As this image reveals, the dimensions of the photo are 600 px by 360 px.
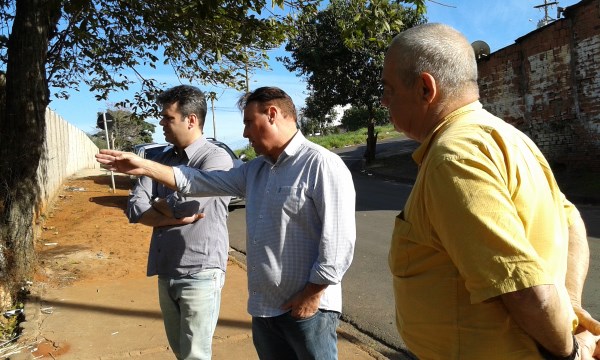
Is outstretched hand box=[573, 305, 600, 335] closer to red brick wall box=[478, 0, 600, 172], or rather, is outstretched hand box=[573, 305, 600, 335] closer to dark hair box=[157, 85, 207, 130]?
dark hair box=[157, 85, 207, 130]

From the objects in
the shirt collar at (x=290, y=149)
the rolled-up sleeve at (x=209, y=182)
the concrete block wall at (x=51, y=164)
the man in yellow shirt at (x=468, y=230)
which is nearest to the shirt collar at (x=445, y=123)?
the man in yellow shirt at (x=468, y=230)

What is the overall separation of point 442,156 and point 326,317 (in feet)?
4.30

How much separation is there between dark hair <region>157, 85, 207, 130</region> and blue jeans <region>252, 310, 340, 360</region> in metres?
1.31

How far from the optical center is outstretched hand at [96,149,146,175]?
2539 millimetres

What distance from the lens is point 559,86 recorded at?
13.8 m

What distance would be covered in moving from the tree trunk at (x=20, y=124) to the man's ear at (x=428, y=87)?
5.13 m

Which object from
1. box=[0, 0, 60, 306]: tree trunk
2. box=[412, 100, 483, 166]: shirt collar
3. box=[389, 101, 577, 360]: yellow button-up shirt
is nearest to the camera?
box=[389, 101, 577, 360]: yellow button-up shirt

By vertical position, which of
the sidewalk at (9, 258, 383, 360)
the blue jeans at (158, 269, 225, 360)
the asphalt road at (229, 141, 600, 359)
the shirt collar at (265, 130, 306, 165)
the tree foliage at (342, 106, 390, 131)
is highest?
the tree foliage at (342, 106, 390, 131)

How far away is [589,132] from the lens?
43.2 ft

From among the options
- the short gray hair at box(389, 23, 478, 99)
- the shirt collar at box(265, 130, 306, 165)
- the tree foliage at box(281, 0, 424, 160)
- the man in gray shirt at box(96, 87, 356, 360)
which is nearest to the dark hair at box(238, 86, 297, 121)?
the man in gray shirt at box(96, 87, 356, 360)

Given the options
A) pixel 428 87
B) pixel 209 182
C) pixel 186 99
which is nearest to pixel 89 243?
pixel 186 99

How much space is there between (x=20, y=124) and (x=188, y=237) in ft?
11.8

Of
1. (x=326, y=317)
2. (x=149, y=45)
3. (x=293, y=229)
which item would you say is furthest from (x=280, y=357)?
(x=149, y=45)

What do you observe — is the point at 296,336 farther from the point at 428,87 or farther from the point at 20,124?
the point at 20,124
